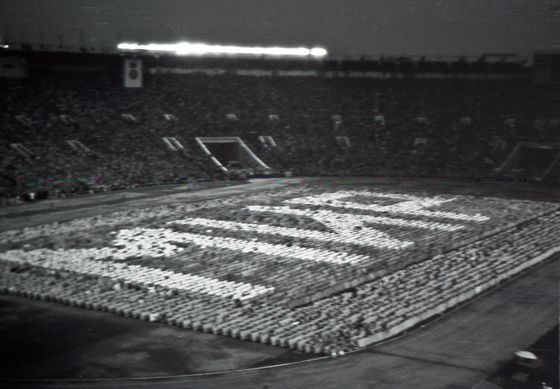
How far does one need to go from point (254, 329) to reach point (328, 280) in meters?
5.17

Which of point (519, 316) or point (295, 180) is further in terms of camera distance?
point (295, 180)

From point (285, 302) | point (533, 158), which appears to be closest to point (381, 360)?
point (285, 302)

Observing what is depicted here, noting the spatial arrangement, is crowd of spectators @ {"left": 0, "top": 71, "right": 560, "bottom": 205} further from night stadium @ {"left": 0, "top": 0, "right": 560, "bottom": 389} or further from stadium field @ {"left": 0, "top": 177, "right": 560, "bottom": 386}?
stadium field @ {"left": 0, "top": 177, "right": 560, "bottom": 386}

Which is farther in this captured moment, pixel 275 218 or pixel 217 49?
pixel 217 49

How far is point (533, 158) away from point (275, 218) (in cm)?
3235

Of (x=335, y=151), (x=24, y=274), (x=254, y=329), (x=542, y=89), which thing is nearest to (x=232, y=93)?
(x=335, y=151)

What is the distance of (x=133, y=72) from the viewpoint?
6241 cm

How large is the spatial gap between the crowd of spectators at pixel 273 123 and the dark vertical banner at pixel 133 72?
0.80 meters

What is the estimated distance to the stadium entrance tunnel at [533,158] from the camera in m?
53.6

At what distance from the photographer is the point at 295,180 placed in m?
50.8

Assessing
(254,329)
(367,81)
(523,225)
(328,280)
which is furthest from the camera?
(367,81)

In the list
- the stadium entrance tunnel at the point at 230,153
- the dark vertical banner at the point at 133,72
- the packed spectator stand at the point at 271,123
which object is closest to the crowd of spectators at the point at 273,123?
the packed spectator stand at the point at 271,123

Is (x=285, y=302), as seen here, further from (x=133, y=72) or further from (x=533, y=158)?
(x=133, y=72)

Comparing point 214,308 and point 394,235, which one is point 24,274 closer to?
point 214,308
